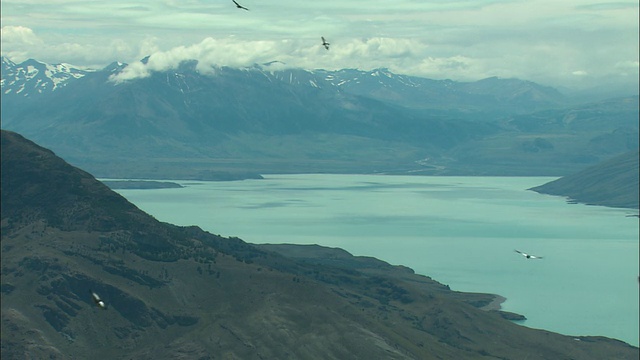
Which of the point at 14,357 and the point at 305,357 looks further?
the point at 305,357

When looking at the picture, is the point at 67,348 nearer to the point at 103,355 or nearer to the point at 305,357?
the point at 103,355

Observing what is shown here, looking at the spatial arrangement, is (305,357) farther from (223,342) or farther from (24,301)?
(24,301)

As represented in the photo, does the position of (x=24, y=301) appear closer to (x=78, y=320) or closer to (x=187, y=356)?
(x=78, y=320)

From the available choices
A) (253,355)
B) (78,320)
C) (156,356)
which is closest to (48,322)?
(78,320)

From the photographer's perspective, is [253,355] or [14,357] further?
[253,355]

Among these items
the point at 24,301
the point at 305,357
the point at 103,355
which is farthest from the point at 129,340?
the point at 305,357

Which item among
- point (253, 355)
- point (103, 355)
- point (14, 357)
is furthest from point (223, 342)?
point (14, 357)

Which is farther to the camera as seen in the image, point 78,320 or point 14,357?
point 78,320
